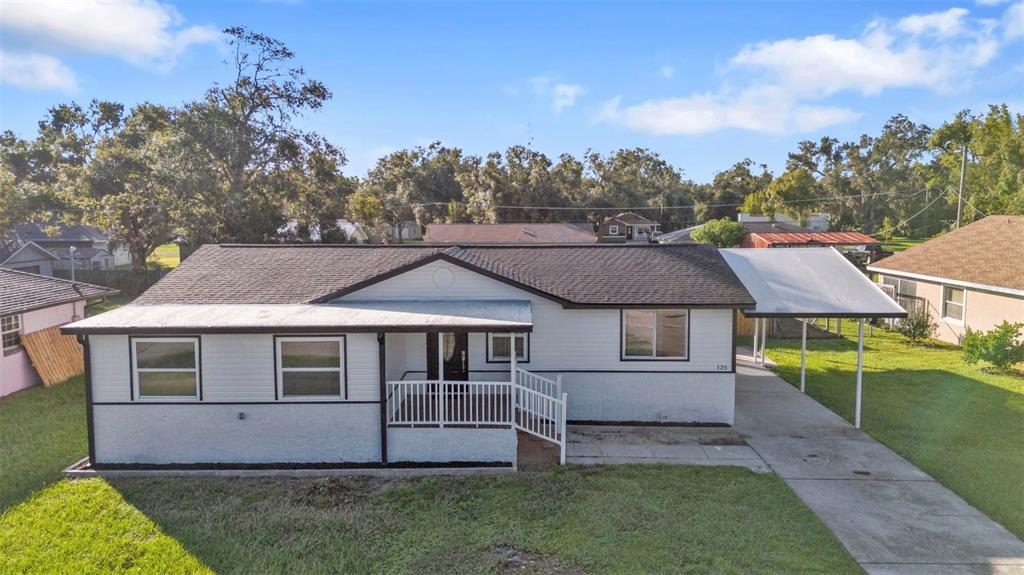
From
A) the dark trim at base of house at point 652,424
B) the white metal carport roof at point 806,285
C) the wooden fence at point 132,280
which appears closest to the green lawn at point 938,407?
the white metal carport roof at point 806,285

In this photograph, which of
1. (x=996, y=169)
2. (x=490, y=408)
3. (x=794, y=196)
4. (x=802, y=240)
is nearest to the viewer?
(x=490, y=408)

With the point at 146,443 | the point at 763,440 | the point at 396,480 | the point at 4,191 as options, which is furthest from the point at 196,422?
the point at 4,191

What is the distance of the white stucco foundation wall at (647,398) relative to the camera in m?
12.9

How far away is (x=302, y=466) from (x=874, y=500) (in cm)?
926

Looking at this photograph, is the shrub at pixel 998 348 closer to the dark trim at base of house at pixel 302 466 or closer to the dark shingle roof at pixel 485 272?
the dark shingle roof at pixel 485 272

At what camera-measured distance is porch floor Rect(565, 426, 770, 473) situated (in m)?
10.9

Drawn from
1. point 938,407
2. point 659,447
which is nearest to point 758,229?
point 938,407

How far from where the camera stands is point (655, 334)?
42.5 feet

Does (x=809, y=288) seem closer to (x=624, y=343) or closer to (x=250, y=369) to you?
(x=624, y=343)

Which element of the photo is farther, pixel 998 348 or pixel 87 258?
pixel 87 258

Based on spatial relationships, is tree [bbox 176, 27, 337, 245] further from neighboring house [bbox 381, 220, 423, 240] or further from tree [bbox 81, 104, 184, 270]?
neighboring house [bbox 381, 220, 423, 240]

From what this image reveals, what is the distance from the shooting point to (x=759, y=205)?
221 ft

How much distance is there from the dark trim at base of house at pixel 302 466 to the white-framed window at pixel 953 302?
62.7 feet

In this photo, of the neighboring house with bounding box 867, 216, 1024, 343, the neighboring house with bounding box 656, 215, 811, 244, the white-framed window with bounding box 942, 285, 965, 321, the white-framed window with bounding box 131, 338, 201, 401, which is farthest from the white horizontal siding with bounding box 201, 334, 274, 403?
the neighboring house with bounding box 656, 215, 811, 244
